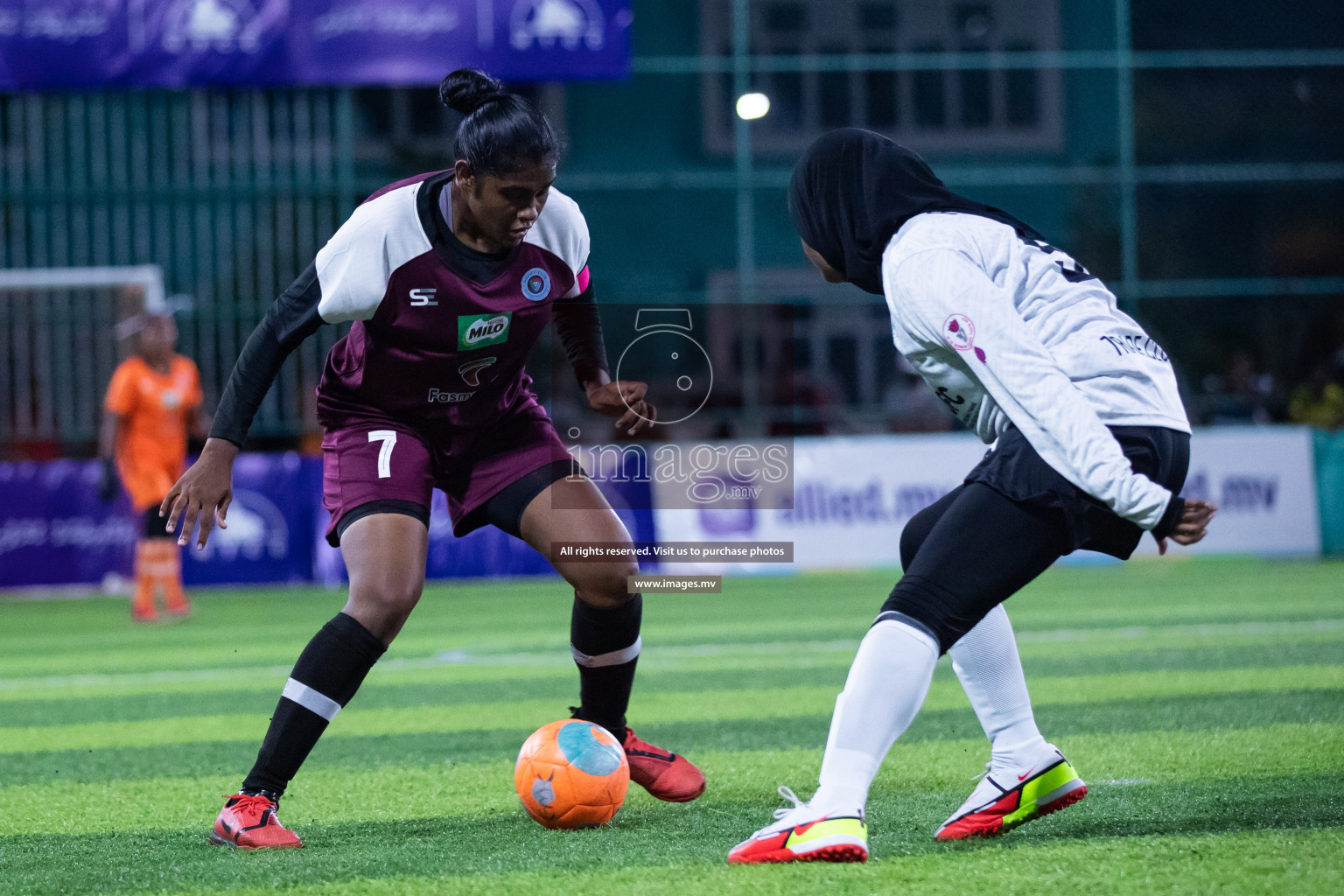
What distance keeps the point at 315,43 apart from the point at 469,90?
13.1m

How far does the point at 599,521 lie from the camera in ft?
13.3

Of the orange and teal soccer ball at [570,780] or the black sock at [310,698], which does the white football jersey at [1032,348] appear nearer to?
the orange and teal soccer ball at [570,780]

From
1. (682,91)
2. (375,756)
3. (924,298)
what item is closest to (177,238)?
(682,91)

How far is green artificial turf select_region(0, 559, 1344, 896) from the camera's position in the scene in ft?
10.8

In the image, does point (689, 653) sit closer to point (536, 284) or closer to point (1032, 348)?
point (536, 284)

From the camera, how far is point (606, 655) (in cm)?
427

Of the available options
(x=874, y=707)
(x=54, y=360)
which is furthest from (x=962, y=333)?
(x=54, y=360)

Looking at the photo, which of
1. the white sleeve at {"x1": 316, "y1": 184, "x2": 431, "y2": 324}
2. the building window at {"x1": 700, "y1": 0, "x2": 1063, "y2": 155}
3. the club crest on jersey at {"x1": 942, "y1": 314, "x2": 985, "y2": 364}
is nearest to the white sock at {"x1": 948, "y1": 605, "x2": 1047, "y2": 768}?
the club crest on jersey at {"x1": 942, "y1": 314, "x2": 985, "y2": 364}

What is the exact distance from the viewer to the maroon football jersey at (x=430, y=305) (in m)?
3.80

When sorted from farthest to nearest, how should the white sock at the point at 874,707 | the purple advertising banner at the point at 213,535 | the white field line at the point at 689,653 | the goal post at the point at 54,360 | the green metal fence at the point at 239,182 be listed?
the green metal fence at the point at 239,182
the goal post at the point at 54,360
the purple advertising banner at the point at 213,535
the white field line at the point at 689,653
the white sock at the point at 874,707

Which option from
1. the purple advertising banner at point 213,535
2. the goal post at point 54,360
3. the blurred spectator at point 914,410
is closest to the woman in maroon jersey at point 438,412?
the purple advertising banner at point 213,535

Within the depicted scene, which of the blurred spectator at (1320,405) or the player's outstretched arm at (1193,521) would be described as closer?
the player's outstretched arm at (1193,521)

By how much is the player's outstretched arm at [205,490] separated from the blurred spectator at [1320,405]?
13050 millimetres

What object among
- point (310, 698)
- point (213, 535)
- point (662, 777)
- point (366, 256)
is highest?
point (366, 256)
